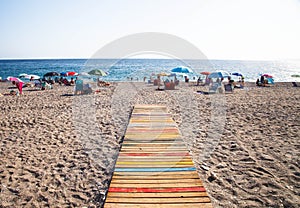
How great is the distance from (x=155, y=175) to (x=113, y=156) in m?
1.54

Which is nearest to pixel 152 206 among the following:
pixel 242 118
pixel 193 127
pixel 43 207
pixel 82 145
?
pixel 43 207

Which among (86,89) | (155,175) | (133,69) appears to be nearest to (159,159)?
(155,175)

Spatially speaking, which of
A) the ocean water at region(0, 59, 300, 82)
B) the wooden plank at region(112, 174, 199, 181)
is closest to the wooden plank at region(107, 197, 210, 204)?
the wooden plank at region(112, 174, 199, 181)

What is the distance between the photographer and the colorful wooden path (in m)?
3.28

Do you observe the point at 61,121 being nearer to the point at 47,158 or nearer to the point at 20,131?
the point at 20,131

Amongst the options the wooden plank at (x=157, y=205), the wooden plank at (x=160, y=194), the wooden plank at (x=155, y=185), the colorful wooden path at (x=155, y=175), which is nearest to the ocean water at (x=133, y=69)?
the colorful wooden path at (x=155, y=175)

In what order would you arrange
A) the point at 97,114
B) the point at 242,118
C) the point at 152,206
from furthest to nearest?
the point at 97,114 → the point at 242,118 → the point at 152,206

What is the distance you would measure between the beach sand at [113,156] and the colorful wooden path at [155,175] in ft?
0.99

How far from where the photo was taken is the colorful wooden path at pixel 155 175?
328cm

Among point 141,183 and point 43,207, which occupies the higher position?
point 141,183

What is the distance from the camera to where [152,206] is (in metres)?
3.17

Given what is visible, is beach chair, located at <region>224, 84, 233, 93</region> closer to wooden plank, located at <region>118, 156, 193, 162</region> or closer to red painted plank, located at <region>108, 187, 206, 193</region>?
wooden plank, located at <region>118, 156, 193, 162</region>

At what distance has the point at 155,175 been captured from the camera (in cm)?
401

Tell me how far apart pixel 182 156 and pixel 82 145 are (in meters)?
2.90
